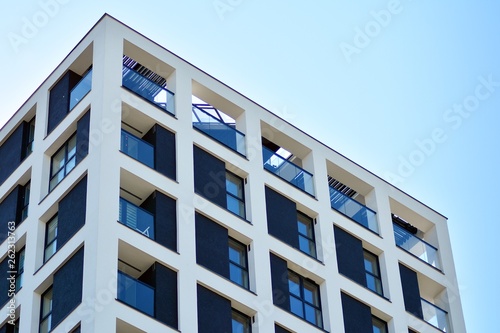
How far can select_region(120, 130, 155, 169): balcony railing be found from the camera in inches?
1661

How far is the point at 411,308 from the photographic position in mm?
48500

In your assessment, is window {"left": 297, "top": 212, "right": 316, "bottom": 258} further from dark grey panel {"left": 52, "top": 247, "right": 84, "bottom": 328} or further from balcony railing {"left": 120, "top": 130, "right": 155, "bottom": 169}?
dark grey panel {"left": 52, "top": 247, "right": 84, "bottom": 328}

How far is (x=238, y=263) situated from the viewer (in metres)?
43.3

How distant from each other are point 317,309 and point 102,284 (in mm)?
9902

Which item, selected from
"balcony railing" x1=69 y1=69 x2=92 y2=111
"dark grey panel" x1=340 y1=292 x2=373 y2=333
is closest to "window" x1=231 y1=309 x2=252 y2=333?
"dark grey panel" x1=340 y1=292 x2=373 y2=333

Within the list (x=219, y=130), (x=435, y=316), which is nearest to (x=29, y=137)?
(x=219, y=130)

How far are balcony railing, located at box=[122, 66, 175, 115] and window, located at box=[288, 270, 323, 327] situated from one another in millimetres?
7325

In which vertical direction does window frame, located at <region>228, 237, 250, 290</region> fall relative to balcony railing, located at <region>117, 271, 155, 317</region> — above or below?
above

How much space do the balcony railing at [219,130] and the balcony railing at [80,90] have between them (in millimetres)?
4013

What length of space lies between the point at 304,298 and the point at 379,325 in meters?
3.92

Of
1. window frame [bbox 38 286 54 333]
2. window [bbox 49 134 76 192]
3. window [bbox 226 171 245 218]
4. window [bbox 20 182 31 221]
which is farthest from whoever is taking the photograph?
window [bbox 20 182 31 221]

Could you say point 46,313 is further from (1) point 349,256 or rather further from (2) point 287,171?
(1) point 349,256

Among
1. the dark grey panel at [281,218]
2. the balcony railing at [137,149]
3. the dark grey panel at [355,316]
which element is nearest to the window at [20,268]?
the balcony railing at [137,149]

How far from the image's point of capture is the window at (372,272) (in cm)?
4788
